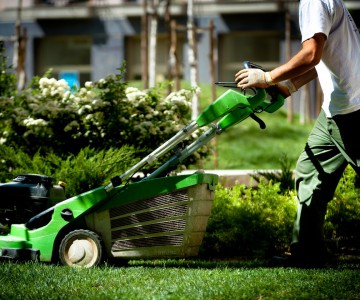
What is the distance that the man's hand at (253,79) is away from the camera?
5.23 m

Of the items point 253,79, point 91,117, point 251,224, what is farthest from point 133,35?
point 253,79

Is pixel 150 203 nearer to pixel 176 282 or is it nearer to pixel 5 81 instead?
pixel 176 282

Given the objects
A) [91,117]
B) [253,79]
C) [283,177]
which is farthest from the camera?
[91,117]

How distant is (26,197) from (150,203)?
0.93 m

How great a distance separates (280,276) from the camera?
515 centimetres

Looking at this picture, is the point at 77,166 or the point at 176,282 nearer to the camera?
the point at 176,282

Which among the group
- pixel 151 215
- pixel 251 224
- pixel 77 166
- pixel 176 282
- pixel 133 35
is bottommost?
pixel 176 282

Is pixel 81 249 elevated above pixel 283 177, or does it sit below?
below

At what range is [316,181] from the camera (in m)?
5.57

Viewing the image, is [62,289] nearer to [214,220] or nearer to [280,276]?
[280,276]

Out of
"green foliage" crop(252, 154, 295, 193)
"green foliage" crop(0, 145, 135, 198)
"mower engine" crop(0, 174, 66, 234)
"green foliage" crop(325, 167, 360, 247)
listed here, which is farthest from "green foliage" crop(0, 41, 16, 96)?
"green foliage" crop(325, 167, 360, 247)

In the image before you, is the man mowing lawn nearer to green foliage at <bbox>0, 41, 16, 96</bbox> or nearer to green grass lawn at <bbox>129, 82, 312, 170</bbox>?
green foliage at <bbox>0, 41, 16, 96</bbox>

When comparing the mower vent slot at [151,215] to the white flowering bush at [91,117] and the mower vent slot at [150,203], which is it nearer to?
the mower vent slot at [150,203]

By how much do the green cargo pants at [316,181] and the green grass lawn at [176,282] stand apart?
0.22m
